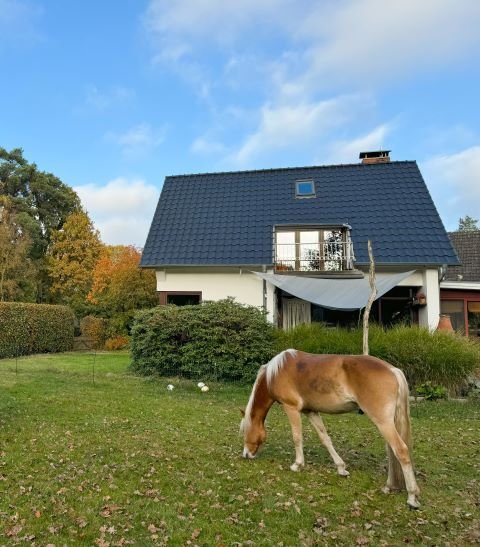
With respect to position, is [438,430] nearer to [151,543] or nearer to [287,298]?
[151,543]

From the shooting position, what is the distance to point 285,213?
15.9m

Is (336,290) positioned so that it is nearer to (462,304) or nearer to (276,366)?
(276,366)

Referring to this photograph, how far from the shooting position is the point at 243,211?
16.5 metres

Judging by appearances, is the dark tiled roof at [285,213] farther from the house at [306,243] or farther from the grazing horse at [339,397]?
the grazing horse at [339,397]

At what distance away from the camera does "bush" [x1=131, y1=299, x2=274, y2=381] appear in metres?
11.4

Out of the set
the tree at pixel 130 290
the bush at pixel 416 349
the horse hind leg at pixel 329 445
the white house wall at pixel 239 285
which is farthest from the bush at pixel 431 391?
the tree at pixel 130 290

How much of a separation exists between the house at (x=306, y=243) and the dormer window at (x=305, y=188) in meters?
0.04

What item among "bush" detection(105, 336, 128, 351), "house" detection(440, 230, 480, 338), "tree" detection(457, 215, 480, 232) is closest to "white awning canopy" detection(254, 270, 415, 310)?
"house" detection(440, 230, 480, 338)

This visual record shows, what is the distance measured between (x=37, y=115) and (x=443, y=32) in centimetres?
1383

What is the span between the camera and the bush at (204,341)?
1140 centimetres

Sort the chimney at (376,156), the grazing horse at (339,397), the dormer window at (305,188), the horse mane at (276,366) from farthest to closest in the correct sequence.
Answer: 1. the chimney at (376,156)
2. the dormer window at (305,188)
3. the horse mane at (276,366)
4. the grazing horse at (339,397)

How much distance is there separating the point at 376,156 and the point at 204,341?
493 inches

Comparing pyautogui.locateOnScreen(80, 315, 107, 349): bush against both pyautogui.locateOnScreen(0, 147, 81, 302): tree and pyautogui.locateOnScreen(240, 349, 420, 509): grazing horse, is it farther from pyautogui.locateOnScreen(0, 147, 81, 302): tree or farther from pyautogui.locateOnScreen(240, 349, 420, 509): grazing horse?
pyautogui.locateOnScreen(240, 349, 420, 509): grazing horse

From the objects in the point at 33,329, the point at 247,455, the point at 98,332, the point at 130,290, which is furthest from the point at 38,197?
the point at 247,455
